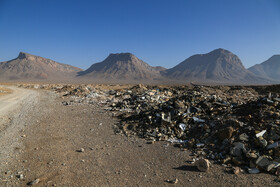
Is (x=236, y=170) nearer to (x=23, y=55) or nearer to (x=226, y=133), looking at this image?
(x=226, y=133)

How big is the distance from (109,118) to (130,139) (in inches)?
132

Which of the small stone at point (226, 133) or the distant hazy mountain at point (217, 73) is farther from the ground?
the distant hazy mountain at point (217, 73)

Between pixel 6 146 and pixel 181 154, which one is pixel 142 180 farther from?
pixel 6 146

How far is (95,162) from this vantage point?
4.83m

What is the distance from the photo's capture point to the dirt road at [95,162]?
3993 mm

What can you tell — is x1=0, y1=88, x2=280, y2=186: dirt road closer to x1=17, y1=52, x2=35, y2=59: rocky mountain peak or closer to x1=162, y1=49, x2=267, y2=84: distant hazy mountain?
x1=162, y1=49, x2=267, y2=84: distant hazy mountain

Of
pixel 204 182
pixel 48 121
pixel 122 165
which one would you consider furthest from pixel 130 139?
pixel 48 121

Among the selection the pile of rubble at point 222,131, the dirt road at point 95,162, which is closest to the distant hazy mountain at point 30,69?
the dirt road at point 95,162

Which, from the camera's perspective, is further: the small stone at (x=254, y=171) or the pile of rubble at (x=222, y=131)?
the pile of rubble at (x=222, y=131)

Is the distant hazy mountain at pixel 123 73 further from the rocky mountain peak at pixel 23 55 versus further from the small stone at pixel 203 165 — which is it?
the small stone at pixel 203 165

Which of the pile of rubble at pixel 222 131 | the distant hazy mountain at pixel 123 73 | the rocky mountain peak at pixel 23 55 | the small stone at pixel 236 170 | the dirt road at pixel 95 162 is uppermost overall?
the rocky mountain peak at pixel 23 55

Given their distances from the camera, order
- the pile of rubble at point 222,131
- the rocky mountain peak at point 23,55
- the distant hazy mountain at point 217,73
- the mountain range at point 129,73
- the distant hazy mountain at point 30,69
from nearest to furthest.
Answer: the pile of rubble at point 222,131 → the distant hazy mountain at point 30,69 → the mountain range at point 129,73 → the distant hazy mountain at point 217,73 → the rocky mountain peak at point 23,55

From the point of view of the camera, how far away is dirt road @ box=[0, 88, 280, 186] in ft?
13.1

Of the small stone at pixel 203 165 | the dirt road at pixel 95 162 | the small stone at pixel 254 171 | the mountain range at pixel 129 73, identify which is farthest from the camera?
the mountain range at pixel 129 73
